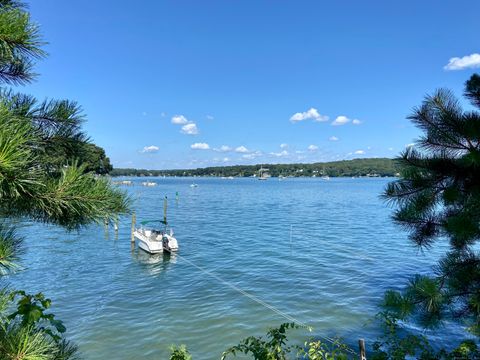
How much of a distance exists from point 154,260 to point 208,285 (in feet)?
23.1

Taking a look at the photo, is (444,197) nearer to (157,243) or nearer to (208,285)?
(208,285)

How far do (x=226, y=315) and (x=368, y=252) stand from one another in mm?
15190

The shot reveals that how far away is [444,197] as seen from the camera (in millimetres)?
3830

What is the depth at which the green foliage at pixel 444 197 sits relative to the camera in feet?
12.4

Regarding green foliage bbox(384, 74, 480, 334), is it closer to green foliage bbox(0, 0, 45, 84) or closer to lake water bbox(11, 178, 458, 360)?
lake water bbox(11, 178, 458, 360)

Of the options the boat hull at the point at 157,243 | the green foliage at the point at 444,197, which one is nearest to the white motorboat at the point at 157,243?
the boat hull at the point at 157,243

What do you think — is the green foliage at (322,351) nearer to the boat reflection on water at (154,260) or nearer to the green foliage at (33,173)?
the green foliage at (33,173)

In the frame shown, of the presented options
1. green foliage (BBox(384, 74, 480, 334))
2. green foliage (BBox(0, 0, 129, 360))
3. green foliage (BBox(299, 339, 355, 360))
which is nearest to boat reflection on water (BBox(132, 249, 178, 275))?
green foliage (BBox(299, 339, 355, 360))

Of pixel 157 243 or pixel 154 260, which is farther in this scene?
pixel 157 243

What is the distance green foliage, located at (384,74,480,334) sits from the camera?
3.79 meters

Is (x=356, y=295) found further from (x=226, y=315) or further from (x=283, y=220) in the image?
(x=283, y=220)

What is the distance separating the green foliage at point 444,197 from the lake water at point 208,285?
578mm

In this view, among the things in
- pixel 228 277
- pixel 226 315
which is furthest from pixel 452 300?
pixel 228 277

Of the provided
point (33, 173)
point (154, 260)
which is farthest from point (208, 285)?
point (33, 173)
